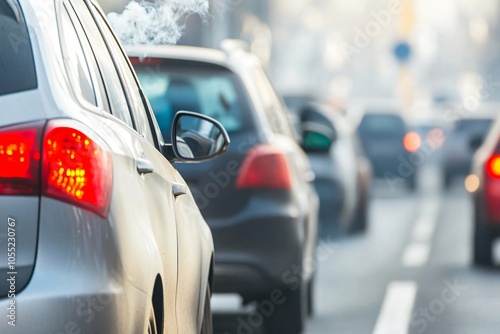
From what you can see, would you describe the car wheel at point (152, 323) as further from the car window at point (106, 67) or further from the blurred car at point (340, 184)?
the blurred car at point (340, 184)

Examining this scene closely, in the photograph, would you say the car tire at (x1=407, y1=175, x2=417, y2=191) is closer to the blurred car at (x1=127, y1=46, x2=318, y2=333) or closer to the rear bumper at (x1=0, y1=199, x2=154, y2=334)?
the blurred car at (x1=127, y1=46, x2=318, y2=333)

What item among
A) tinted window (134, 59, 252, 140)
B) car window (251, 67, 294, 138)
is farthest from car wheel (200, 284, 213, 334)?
car window (251, 67, 294, 138)

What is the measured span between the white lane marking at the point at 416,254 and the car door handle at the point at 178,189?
9.16 meters

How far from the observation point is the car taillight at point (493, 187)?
13484 mm

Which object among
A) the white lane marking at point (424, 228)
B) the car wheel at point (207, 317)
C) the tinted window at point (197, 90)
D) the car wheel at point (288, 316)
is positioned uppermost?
the tinted window at point (197, 90)

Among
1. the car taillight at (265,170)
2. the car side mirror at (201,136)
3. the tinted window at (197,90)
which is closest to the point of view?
the car side mirror at (201,136)

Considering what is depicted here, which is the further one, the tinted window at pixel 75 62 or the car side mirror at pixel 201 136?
the car side mirror at pixel 201 136

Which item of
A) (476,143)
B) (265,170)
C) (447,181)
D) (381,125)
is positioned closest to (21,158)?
(265,170)

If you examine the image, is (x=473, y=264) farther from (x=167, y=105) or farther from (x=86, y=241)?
Answer: (x=86, y=241)

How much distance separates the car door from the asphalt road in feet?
13.5

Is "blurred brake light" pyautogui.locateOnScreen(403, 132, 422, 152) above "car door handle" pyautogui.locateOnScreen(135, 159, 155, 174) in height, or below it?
below

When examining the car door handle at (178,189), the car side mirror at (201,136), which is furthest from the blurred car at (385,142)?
the car door handle at (178,189)

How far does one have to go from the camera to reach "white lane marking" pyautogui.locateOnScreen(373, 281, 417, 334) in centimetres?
935

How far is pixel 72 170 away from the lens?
3.79 metres
